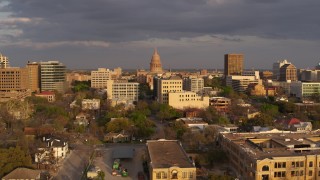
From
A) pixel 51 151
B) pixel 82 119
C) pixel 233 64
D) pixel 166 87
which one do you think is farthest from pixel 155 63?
pixel 51 151

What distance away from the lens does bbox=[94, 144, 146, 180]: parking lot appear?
24748 mm

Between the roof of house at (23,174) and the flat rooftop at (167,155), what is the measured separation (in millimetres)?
6595

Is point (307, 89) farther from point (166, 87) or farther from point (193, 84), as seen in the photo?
point (166, 87)

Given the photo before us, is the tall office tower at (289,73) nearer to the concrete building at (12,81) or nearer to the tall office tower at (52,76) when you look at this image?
the tall office tower at (52,76)

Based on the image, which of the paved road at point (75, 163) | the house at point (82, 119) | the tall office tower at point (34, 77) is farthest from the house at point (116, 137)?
the tall office tower at point (34, 77)

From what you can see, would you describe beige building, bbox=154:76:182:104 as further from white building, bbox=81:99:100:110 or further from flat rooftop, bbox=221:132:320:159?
flat rooftop, bbox=221:132:320:159

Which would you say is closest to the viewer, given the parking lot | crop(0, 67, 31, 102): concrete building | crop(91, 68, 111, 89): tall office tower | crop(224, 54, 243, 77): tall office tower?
the parking lot

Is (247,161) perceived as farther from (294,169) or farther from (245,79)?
(245,79)

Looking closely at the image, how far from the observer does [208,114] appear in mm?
43000

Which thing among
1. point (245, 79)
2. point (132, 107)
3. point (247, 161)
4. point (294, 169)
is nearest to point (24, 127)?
point (132, 107)

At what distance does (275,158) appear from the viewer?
20922 mm

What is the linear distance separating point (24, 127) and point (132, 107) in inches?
705

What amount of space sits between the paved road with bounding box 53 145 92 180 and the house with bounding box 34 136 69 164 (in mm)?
635

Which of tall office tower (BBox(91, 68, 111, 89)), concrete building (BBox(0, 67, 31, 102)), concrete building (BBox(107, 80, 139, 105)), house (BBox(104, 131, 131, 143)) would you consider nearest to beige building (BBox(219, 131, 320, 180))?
house (BBox(104, 131, 131, 143))
